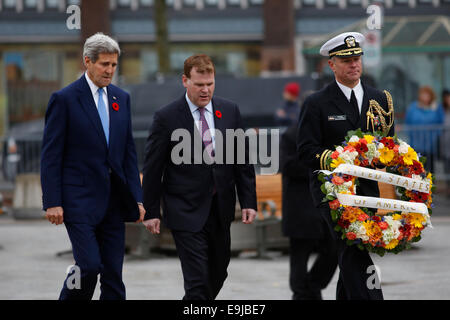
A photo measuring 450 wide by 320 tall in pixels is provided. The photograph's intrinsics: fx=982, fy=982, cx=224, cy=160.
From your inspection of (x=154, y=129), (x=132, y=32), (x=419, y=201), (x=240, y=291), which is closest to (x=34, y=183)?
(x=240, y=291)

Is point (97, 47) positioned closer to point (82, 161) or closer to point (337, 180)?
point (82, 161)

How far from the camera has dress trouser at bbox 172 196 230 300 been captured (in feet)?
21.4

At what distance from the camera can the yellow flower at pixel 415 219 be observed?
619 centimetres

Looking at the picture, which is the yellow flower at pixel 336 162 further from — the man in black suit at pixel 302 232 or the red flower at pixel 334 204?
the man in black suit at pixel 302 232

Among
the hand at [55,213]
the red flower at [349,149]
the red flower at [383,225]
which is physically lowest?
the red flower at [383,225]

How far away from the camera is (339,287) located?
6.81 m

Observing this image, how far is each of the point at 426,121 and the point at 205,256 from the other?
12.0m

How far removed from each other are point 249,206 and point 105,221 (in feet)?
3.37

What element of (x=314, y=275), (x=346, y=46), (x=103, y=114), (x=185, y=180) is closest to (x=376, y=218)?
(x=346, y=46)

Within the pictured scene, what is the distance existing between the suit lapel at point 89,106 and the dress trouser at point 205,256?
0.91 m

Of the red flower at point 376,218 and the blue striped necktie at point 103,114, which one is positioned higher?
the blue striped necktie at point 103,114

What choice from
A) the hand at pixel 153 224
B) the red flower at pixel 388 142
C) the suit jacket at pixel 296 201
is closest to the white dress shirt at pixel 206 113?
the hand at pixel 153 224

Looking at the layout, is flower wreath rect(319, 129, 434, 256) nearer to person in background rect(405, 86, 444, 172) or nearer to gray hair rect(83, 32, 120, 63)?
gray hair rect(83, 32, 120, 63)

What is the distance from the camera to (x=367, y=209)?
6230 mm
